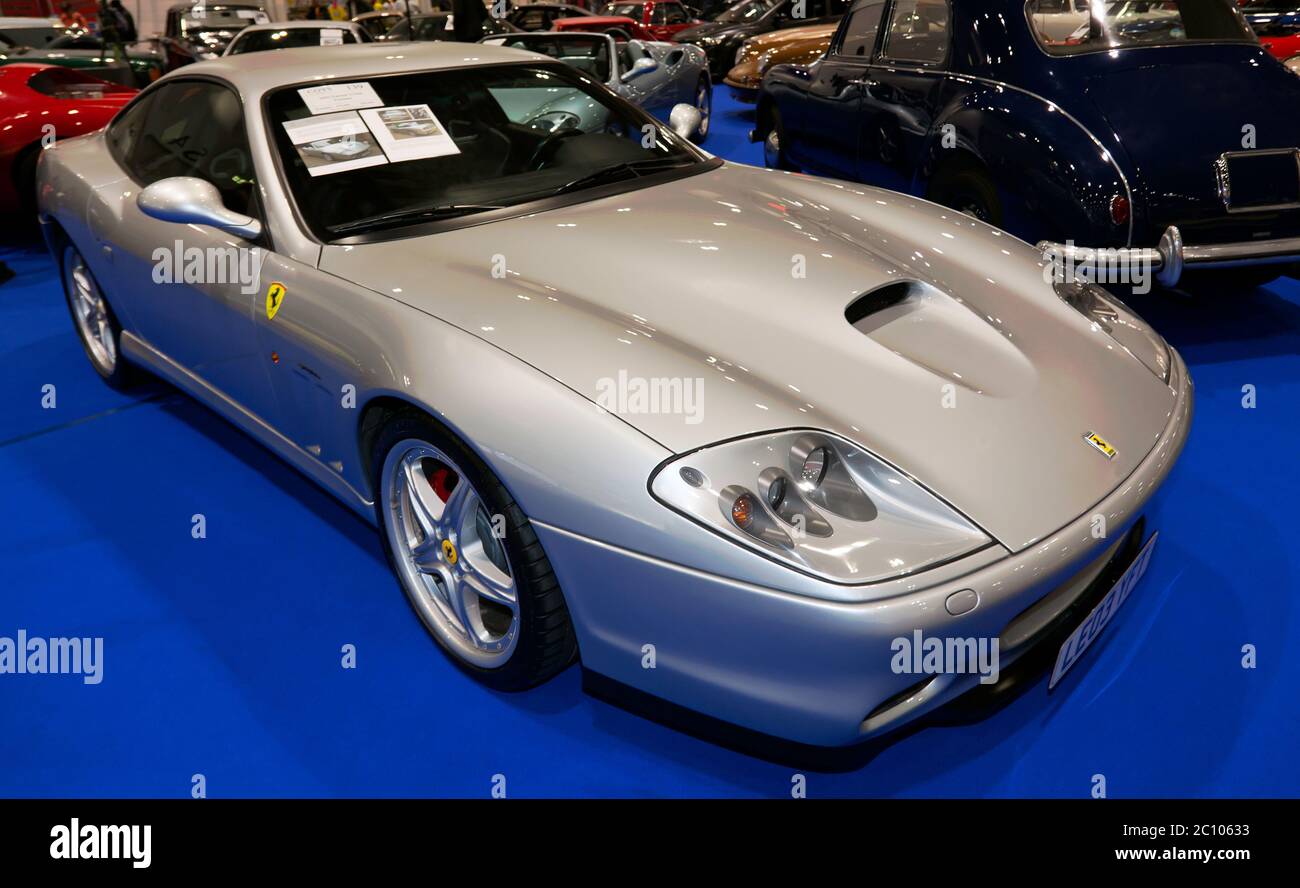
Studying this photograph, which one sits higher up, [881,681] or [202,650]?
[881,681]

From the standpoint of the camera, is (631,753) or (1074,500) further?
(631,753)

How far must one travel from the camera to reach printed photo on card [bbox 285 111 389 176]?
2359 mm

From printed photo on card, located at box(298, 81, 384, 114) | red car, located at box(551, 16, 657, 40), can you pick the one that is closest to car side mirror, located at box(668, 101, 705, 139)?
printed photo on card, located at box(298, 81, 384, 114)

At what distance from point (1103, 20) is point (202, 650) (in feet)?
13.0

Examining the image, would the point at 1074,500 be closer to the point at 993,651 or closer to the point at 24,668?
the point at 993,651

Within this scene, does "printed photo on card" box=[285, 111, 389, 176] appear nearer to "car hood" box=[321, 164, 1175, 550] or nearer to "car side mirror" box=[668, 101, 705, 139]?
"car hood" box=[321, 164, 1175, 550]

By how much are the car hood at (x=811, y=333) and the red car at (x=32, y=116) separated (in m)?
4.25

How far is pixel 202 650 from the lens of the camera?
7.36 ft

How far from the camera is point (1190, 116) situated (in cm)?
350

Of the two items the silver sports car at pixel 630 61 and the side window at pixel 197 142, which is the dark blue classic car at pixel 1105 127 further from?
the silver sports car at pixel 630 61

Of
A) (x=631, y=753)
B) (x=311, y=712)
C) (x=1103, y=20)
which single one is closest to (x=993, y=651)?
(x=631, y=753)
